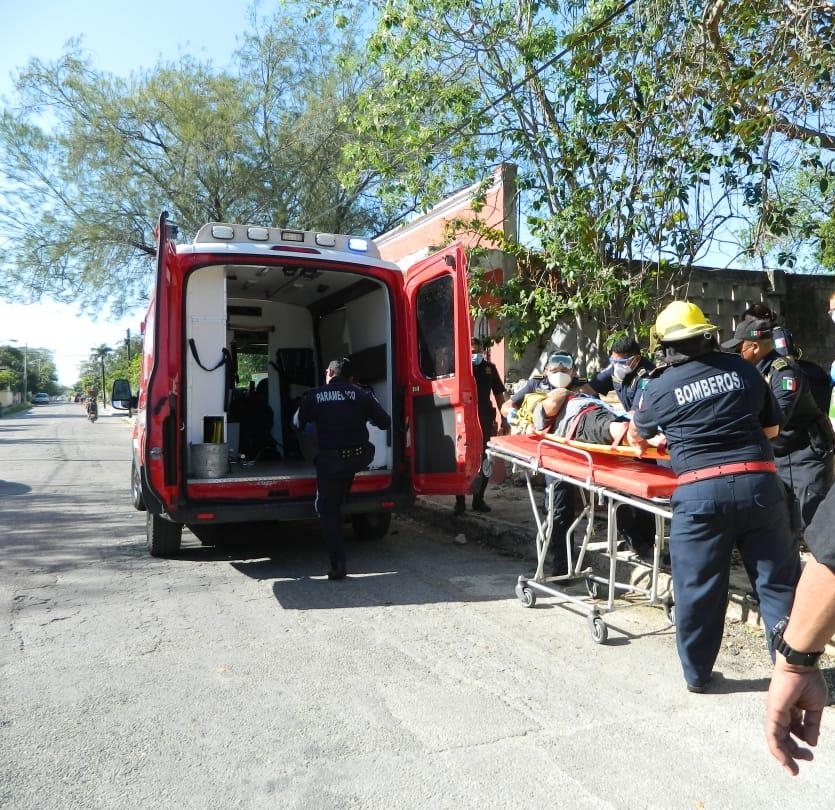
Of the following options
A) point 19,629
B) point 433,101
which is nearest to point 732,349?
point 19,629

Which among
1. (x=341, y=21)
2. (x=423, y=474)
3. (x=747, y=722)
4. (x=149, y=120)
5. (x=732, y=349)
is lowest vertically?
(x=747, y=722)

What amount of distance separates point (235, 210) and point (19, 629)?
51.5 feet

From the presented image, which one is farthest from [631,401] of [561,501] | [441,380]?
[441,380]

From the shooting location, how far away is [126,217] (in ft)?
63.5

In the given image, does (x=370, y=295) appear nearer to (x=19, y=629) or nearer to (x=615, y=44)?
(x=615, y=44)

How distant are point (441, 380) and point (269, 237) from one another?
6.12ft

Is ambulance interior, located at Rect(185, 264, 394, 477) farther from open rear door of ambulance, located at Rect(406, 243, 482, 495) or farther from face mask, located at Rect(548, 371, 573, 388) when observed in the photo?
face mask, located at Rect(548, 371, 573, 388)

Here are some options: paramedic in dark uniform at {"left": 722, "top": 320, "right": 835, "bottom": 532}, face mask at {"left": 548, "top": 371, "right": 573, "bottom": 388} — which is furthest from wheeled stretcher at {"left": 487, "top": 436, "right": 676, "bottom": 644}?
paramedic in dark uniform at {"left": 722, "top": 320, "right": 835, "bottom": 532}

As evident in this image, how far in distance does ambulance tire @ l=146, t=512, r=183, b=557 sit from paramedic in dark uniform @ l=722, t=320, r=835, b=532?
4.67 m

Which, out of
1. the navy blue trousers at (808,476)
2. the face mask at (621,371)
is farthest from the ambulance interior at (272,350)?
the navy blue trousers at (808,476)

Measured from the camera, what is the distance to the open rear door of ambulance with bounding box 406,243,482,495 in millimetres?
6270

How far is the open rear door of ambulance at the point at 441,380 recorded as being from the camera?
627cm

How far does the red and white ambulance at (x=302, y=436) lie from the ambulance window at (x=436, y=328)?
0.04 ft

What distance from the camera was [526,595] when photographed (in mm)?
5246
